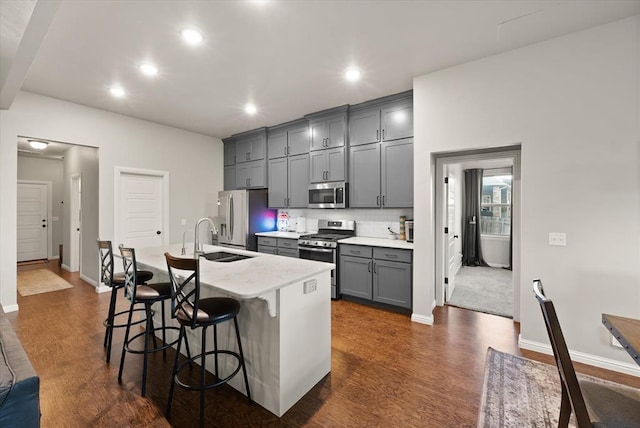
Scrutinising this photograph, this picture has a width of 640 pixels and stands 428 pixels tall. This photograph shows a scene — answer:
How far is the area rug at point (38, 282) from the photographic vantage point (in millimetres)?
4626

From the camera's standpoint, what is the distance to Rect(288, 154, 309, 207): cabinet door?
491cm

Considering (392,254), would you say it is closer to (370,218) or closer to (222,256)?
(370,218)

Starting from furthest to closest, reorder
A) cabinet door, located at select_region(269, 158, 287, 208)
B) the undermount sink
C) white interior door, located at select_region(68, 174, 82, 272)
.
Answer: white interior door, located at select_region(68, 174, 82, 272) → cabinet door, located at select_region(269, 158, 287, 208) → the undermount sink

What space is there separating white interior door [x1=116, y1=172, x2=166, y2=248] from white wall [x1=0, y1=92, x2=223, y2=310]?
0.54 ft

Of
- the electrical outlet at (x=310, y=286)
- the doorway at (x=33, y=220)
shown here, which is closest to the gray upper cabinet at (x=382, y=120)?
the electrical outlet at (x=310, y=286)

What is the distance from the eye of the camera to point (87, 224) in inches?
199

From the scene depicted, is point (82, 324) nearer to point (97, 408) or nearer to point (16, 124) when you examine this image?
point (97, 408)

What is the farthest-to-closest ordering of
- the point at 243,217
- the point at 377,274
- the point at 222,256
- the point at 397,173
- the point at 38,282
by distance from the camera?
the point at 243,217 < the point at 38,282 < the point at 397,173 < the point at 377,274 < the point at 222,256

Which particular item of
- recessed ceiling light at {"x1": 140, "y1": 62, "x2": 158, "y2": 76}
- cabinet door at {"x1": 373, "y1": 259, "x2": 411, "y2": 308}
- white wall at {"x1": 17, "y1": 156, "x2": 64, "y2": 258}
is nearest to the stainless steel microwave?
cabinet door at {"x1": 373, "y1": 259, "x2": 411, "y2": 308}

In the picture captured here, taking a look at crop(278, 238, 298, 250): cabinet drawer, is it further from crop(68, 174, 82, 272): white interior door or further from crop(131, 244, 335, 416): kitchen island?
crop(68, 174, 82, 272): white interior door

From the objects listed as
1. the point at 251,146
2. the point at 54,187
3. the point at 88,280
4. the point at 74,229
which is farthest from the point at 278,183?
the point at 54,187

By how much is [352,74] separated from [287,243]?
8.99 feet

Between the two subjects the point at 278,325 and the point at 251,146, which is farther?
the point at 251,146

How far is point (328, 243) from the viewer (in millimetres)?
4180
